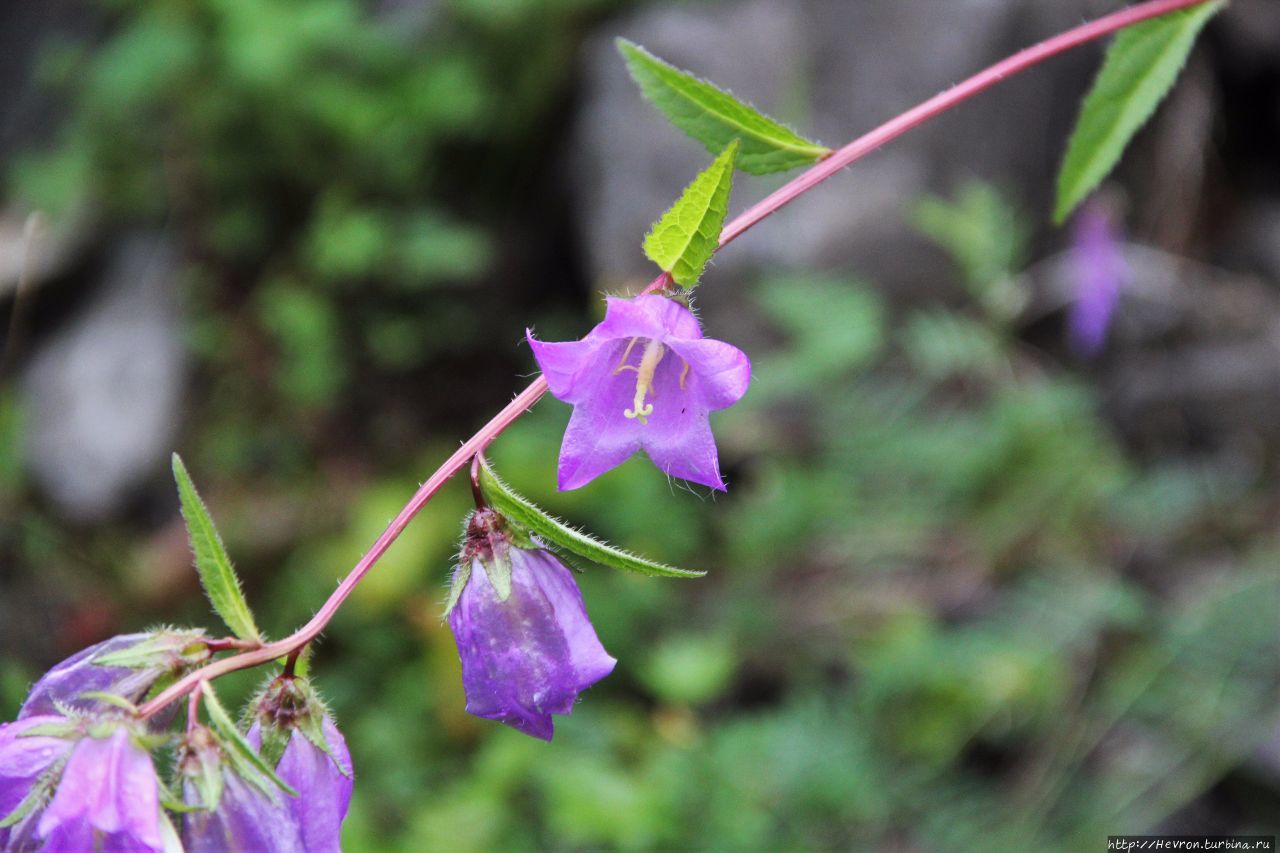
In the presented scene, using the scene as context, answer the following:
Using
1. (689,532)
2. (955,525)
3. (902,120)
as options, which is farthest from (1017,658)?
(902,120)

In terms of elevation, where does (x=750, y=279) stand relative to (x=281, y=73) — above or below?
below

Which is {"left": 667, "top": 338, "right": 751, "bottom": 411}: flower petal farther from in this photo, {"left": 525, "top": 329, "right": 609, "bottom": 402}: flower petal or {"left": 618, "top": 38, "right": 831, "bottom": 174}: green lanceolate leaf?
{"left": 618, "top": 38, "right": 831, "bottom": 174}: green lanceolate leaf

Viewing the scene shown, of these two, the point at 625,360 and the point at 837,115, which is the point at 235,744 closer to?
the point at 625,360

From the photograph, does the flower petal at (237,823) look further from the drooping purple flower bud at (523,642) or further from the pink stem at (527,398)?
the drooping purple flower bud at (523,642)

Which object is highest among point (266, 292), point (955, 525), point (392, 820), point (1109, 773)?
point (266, 292)

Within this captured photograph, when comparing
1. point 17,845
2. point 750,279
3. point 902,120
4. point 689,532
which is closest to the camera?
point 17,845

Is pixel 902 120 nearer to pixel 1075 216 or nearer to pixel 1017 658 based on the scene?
pixel 1017 658
